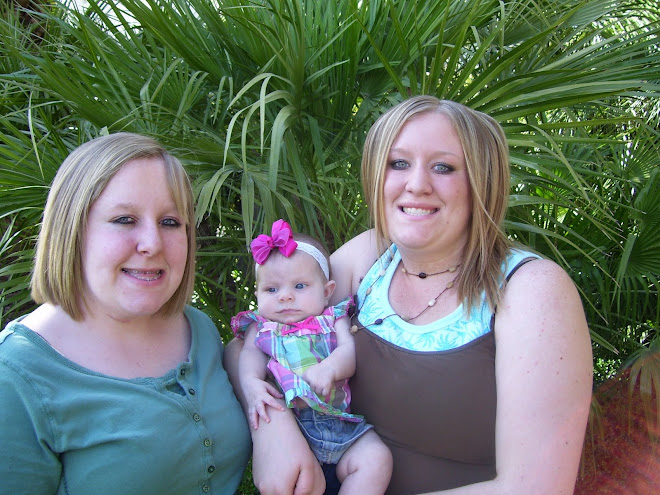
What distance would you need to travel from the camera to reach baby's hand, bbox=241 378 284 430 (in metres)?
1.76

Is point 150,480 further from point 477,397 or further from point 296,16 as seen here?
point 296,16

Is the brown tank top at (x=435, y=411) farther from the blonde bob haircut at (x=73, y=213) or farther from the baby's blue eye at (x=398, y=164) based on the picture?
the blonde bob haircut at (x=73, y=213)

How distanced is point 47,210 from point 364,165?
0.99m

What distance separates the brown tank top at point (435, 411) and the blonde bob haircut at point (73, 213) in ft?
2.74

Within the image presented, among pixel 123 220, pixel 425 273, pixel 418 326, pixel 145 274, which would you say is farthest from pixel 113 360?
pixel 425 273

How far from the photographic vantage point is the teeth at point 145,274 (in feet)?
5.29

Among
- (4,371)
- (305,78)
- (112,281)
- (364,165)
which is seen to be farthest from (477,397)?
(305,78)

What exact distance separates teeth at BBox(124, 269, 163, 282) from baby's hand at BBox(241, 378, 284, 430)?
1.47ft

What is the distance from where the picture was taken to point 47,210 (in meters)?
1.63

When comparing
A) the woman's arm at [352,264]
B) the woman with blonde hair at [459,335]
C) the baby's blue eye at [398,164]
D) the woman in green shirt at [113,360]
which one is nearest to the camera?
the woman in green shirt at [113,360]

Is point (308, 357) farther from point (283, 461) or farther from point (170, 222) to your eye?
point (170, 222)

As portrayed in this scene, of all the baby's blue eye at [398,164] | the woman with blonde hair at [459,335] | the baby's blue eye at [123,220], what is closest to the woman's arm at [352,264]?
the woman with blonde hair at [459,335]

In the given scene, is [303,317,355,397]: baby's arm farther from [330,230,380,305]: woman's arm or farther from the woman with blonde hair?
[330,230,380,305]: woman's arm

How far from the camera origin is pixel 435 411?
171 cm
